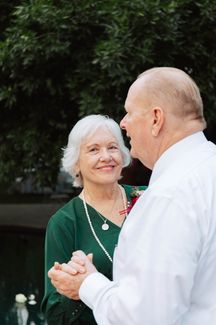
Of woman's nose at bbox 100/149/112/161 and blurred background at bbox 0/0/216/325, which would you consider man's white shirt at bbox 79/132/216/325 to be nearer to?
woman's nose at bbox 100/149/112/161

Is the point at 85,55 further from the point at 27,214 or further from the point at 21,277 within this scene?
the point at 27,214

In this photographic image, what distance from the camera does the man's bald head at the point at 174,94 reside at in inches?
54.3

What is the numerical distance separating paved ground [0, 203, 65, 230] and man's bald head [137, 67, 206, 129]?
406 inches

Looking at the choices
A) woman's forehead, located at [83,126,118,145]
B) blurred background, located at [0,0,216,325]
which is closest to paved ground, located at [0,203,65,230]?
blurred background, located at [0,0,216,325]

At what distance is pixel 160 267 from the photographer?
3.74 ft

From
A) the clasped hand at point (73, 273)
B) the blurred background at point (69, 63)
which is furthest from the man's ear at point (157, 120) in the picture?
the blurred background at point (69, 63)

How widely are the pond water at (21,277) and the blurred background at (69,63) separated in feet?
0.09

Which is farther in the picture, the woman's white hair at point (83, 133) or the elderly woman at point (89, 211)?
the woman's white hair at point (83, 133)

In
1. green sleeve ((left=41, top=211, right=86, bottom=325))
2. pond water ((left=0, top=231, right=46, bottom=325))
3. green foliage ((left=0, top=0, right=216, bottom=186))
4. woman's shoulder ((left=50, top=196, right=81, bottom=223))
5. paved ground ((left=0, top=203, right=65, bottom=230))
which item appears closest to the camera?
green sleeve ((left=41, top=211, right=86, bottom=325))

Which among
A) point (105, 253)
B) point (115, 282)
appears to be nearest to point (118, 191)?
point (105, 253)

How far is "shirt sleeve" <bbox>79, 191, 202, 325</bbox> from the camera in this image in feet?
3.72

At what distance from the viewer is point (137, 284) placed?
119cm

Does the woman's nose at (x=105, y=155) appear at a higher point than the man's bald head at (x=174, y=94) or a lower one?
lower

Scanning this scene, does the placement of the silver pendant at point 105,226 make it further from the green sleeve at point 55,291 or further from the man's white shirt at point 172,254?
the man's white shirt at point 172,254
